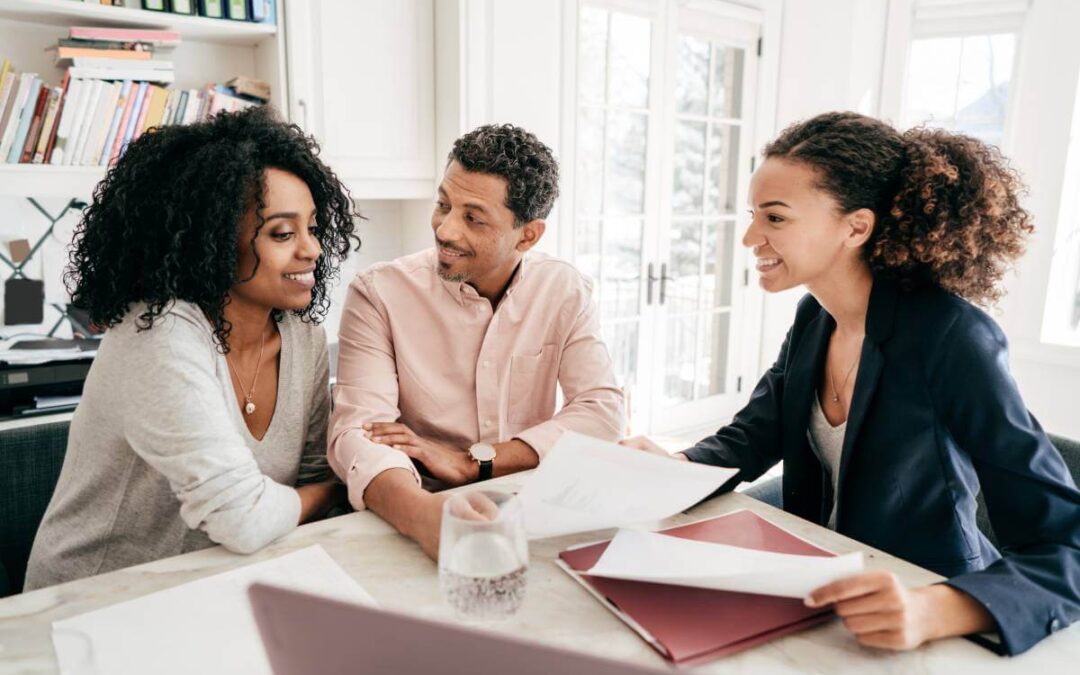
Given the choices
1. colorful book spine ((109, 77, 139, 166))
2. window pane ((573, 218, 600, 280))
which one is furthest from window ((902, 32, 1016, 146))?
colorful book spine ((109, 77, 139, 166))

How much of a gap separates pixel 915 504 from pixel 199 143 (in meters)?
1.32

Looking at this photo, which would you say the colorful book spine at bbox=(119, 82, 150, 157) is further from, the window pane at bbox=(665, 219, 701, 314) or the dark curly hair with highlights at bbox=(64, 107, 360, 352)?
the window pane at bbox=(665, 219, 701, 314)

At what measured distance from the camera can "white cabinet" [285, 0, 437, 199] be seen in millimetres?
2459

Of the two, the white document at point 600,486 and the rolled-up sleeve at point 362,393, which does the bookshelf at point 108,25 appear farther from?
the white document at point 600,486

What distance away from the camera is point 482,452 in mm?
1445

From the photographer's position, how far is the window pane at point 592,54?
321cm

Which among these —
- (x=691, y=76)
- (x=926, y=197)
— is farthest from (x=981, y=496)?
(x=691, y=76)

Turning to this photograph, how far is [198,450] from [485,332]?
0.72m

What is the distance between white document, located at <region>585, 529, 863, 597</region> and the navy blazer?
18 centimetres

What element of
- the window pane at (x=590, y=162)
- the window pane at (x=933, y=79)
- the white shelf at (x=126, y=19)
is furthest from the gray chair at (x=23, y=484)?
the window pane at (x=933, y=79)

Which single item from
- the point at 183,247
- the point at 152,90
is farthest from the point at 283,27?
the point at 183,247

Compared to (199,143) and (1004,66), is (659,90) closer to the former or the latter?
(1004,66)

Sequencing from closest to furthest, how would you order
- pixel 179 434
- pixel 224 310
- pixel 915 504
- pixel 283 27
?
pixel 179 434
pixel 915 504
pixel 224 310
pixel 283 27

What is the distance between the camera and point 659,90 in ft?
11.5
